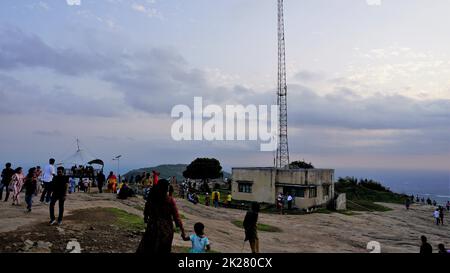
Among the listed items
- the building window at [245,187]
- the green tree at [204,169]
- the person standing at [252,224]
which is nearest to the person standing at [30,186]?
the person standing at [252,224]

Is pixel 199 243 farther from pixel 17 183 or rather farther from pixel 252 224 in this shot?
pixel 17 183

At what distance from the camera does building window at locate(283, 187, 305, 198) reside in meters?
34.3

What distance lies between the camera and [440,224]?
33781 mm

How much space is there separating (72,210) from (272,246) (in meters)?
9.46

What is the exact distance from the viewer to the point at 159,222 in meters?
6.64

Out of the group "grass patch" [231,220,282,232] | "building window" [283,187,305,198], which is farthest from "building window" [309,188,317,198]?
"grass patch" [231,220,282,232]

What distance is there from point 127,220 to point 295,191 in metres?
22.8

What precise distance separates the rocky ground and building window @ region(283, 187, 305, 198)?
296cm

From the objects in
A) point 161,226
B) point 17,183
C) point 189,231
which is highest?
point 17,183

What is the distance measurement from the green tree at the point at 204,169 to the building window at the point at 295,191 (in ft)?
121

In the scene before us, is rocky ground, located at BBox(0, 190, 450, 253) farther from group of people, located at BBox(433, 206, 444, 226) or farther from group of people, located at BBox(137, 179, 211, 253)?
group of people, located at BBox(137, 179, 211, 253)

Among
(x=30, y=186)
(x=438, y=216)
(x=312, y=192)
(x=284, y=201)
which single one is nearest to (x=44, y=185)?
(x=30, y=186)
